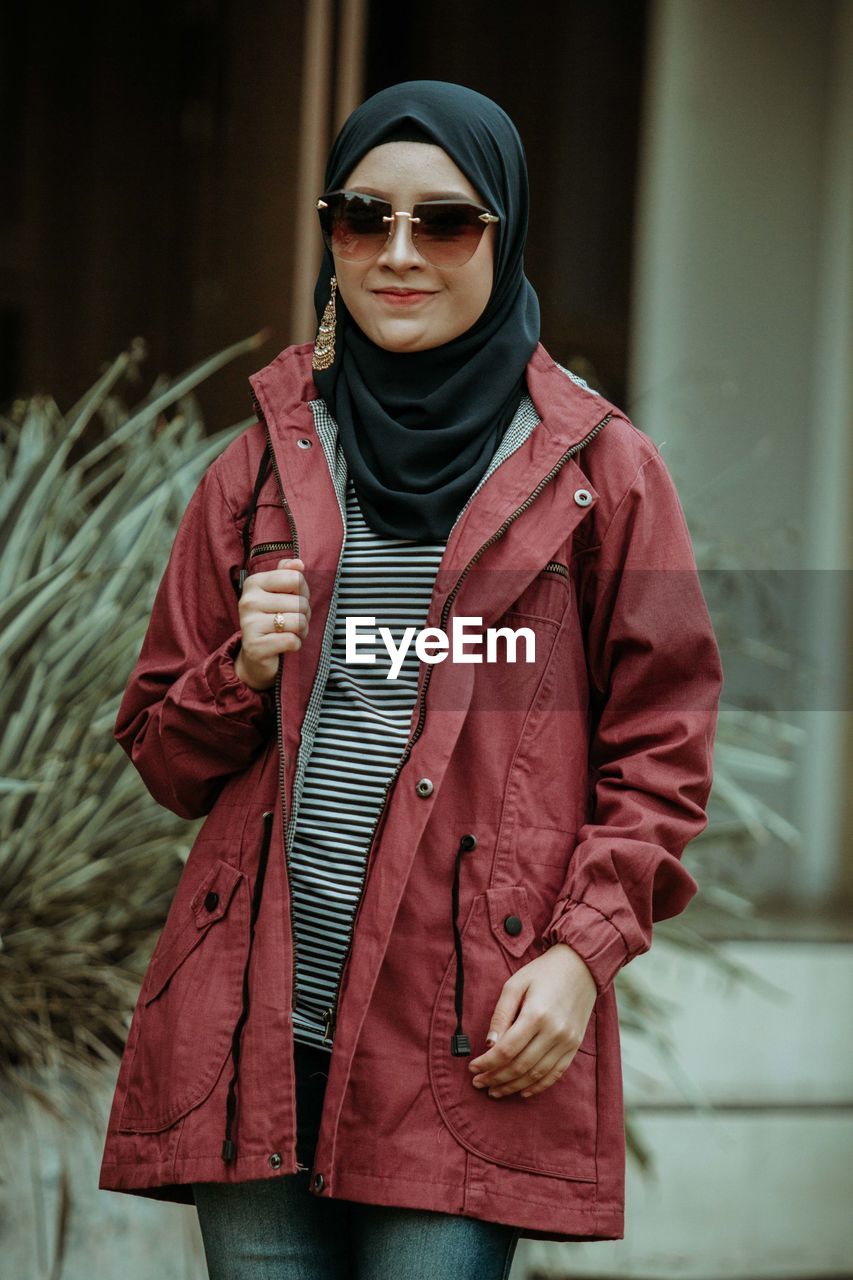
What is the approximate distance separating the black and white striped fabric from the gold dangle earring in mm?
253

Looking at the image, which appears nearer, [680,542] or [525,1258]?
[680,542]

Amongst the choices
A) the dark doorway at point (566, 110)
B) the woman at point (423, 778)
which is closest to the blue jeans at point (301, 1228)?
the woman at point (423, 778)

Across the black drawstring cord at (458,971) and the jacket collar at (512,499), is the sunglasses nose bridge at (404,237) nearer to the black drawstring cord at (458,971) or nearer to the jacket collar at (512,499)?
the jacket collar at (512,499)

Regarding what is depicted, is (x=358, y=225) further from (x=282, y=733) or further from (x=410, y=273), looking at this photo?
(x=282, y=733)

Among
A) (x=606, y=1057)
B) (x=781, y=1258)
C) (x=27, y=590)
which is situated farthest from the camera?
(x=781, y=1258)

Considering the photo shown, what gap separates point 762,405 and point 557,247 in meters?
0.87

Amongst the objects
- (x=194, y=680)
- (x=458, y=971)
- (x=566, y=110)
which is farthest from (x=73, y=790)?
(x=566, y=110)

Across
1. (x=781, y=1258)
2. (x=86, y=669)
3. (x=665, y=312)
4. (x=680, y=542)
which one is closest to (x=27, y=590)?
(x=86, y=669)

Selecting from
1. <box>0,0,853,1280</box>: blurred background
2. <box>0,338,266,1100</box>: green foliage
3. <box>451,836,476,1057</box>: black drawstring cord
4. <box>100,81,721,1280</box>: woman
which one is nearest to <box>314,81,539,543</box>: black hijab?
<box>100,81,721,1280</box>: woman

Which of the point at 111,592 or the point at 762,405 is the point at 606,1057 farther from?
the point at 762,405

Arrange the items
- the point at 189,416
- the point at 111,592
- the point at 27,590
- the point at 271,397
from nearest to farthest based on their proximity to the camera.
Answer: the point at 271,397 < the point at 27,590 < the point at 111,592 < the point at 189,416

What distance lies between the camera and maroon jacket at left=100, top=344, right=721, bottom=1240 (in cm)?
164

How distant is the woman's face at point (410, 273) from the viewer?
5.75 feet

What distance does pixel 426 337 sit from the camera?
70.6 inches
